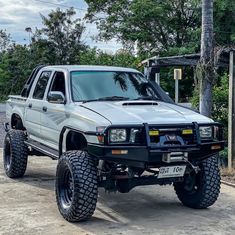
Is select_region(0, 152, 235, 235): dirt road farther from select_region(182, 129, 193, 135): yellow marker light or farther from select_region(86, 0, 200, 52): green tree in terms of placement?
select_region(86, 0, 200, 52): green tree

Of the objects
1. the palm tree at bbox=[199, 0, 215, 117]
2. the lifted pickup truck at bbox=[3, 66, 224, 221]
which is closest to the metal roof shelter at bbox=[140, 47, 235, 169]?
the palm tree at bbox=[199, 0, 215, 117]

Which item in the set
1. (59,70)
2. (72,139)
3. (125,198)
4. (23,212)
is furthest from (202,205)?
(59,70)

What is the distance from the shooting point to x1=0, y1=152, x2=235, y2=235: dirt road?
5.54m

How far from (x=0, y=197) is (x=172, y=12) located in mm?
18900

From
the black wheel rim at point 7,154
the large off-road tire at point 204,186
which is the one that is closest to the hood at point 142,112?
the large off-road tire at point 204,186

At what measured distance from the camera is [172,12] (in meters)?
24.2

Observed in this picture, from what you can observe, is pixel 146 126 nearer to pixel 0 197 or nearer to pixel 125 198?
pixel 125 198

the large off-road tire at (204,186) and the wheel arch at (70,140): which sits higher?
the wheel arch at (70,140)

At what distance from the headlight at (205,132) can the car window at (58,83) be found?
2168mm

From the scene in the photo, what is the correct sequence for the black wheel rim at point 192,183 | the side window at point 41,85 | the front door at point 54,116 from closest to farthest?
the black wheel rim at point 192,183, the front door at point 54,116, the side window at point 41,85

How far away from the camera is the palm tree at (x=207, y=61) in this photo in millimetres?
9388

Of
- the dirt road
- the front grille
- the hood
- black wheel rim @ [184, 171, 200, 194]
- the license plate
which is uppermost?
the hood

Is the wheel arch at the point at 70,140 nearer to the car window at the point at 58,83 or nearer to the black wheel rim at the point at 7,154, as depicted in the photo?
the car window at the point at 58,83

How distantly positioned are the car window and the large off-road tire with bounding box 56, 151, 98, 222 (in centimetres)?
145
